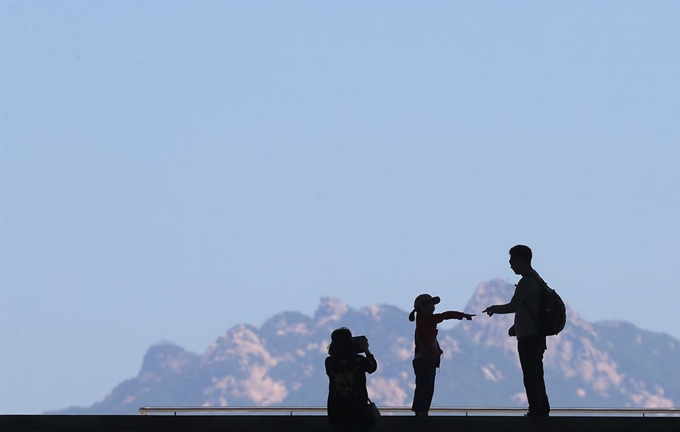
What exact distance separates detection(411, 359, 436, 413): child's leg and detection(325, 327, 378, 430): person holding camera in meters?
2.82

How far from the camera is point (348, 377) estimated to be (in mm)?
16250

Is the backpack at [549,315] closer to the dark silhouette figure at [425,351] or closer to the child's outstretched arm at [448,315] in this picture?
the child's outstretched arm at [448,315]

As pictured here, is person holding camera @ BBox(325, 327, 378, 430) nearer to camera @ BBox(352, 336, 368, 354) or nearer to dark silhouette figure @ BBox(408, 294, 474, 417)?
camera @ BBox(352, 336, 368, 354)

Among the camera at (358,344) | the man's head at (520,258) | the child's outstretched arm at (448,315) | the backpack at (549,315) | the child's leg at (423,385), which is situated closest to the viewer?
the camera at (358,344)

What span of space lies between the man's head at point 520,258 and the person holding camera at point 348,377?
279 cm

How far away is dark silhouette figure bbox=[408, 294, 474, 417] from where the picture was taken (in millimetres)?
19156

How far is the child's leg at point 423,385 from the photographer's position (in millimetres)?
19125

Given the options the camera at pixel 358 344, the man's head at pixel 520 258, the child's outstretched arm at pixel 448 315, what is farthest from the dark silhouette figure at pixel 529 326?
the camera at pixel 358 344
